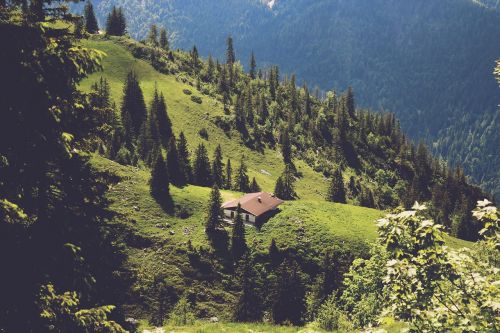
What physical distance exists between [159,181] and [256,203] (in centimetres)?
2116

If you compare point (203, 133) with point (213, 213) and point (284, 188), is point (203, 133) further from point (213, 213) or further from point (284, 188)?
point (213, 213)

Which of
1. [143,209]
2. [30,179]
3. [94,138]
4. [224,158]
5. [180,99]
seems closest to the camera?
[30,179]

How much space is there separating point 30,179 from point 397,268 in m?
11.3

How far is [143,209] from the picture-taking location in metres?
90.7

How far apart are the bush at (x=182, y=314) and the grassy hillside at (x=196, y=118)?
239 feet

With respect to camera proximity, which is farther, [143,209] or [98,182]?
[143,209]

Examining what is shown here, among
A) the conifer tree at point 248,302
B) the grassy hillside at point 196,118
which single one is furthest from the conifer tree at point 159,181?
the grassy hillside at point 196,118

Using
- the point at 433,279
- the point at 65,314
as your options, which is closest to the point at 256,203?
the point at 65,314

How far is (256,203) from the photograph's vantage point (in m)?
99.1

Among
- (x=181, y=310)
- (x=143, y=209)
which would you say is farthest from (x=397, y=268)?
(x=143, y=209)

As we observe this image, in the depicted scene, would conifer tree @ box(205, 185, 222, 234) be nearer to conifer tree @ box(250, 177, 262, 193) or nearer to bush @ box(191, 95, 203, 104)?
conifer tree @ box(250, 177, 262, 193)

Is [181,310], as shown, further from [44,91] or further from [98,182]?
[44,91]

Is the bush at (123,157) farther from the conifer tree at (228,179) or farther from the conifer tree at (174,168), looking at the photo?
the conifer tree at (228,179)

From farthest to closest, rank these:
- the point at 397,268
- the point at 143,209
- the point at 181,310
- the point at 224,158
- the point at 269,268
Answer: the point at 224,158 → the point at 143,209 → the point at 269,268 → the point at 181,310 → the point at 397,268
